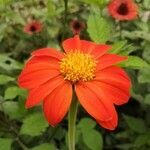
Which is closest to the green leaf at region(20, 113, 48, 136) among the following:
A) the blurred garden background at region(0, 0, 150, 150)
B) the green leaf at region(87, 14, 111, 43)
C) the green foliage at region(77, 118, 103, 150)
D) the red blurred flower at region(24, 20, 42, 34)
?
the blurred garden background at region(0, 0, 150, 150)

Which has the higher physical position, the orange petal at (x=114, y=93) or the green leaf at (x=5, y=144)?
the orange petal at (x=114, y=93)

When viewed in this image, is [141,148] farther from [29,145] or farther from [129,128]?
[29,145]

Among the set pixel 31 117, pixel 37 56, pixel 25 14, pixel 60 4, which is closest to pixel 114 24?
pixel 60 4

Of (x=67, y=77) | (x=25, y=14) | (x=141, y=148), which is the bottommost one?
(x=141, y=148)

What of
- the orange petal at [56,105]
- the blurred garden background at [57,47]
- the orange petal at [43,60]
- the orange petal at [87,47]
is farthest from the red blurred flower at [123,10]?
the orange petal at [56,105]

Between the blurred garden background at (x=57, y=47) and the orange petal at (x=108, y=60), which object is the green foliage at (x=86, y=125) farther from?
the orange petal at (x=108, y=60)

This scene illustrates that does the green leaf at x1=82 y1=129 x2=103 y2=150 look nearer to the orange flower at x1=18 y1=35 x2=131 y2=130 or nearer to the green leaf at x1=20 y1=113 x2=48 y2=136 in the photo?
the green leaf at x1=20 y1=113 x2=48 y2=136
